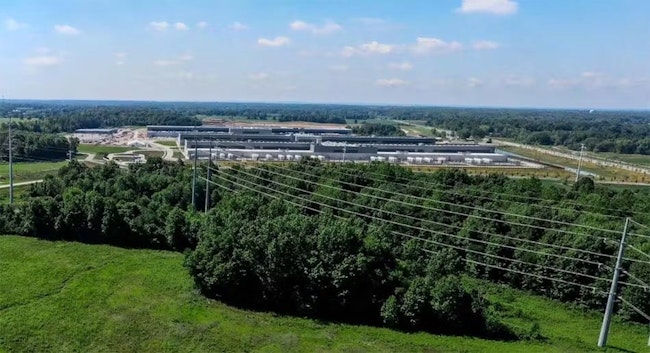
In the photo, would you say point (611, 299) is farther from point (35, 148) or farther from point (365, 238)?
point (35, 148)

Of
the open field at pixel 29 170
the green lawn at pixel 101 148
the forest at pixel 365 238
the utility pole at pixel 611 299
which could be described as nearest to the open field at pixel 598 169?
the forest at pixel 365 238

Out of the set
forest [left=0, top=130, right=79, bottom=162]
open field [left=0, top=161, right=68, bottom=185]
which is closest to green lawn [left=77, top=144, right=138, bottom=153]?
forest [left=0, top=130, right=79, bottom=162]

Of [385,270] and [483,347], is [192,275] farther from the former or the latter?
[483,347]

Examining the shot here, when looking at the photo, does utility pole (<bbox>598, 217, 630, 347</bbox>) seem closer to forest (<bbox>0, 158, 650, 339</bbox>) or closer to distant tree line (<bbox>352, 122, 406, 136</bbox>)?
forest (<bbox>0, 158, 650, 339</bbox>)

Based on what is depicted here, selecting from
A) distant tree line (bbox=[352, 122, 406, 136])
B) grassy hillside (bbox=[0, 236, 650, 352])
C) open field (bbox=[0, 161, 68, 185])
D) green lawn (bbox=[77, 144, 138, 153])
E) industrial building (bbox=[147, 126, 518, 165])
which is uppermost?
distant tree line (bbox=[352, 122, 406, 136])

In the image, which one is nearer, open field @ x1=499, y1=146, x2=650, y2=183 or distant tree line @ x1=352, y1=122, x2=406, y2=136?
open field @ x1=499, y1=146, x2=650, y2=183

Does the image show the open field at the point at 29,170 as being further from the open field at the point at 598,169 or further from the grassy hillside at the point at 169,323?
the open field at the point at 598,169
